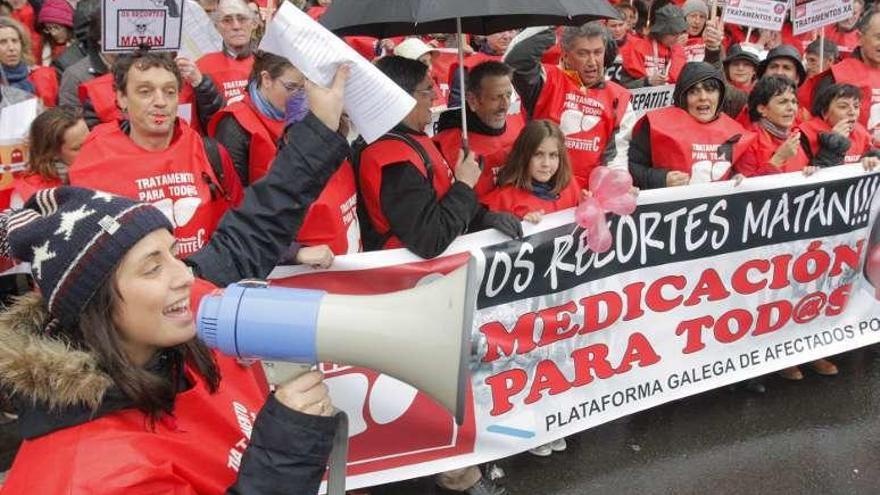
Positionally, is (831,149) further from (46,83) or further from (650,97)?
(46,83)

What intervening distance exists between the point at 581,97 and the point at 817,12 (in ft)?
8.20

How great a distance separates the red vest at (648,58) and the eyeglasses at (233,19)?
401 cm

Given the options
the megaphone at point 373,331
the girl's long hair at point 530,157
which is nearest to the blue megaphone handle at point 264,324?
the megaphone at point 373,331

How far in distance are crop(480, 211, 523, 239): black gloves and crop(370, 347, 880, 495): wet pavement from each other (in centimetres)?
119

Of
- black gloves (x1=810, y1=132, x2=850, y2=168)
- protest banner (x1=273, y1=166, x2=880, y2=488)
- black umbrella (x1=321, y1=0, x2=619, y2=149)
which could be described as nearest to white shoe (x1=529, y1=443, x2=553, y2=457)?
protest banner (x1=273, y1=166, x2=880, y2=488)

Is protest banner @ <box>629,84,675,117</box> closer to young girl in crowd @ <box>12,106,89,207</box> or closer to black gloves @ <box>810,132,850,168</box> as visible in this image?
black gloves @ <box>810,132,850,168</box>

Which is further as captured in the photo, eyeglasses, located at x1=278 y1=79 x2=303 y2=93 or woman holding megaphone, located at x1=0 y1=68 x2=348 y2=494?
eyeglasses, located at x1=278 y1=79 x2=303 y2=93

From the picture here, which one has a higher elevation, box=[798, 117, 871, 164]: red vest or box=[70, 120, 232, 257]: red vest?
box=[798, 117, 871, 164]: red vest

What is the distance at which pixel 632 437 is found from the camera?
4.07 meters

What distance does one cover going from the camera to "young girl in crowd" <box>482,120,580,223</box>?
3.75 metres

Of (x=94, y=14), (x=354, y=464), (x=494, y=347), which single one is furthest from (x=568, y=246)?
(x=94, y=14)

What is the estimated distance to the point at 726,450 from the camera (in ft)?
12.9

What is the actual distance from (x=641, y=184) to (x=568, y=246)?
102cm

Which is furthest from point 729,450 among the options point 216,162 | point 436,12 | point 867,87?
point 867,87
